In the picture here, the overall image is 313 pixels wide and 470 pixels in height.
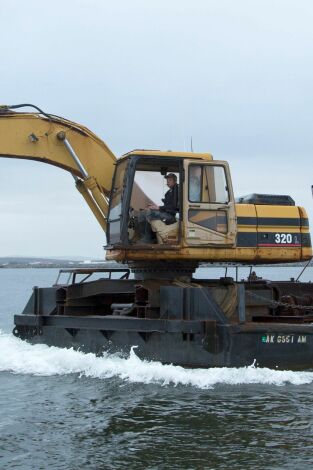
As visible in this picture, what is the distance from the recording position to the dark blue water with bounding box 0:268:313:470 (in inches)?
333

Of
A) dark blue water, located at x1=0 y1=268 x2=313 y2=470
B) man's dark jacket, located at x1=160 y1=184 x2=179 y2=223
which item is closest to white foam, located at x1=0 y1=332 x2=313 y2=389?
dark blue water, located at x1=0 y1=268 x2=313 y2=470

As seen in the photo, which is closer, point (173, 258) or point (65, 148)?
point (173, 258)

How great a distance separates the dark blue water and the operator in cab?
6.82 feet

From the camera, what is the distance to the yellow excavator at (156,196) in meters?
13.0

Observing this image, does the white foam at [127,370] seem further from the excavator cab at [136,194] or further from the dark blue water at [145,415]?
the excavator cab at [136,194]

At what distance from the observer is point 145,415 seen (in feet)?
33.7

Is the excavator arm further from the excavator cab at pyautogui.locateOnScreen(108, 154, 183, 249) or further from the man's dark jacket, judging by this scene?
the man's dark jacket

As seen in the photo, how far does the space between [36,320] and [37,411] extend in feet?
13.1

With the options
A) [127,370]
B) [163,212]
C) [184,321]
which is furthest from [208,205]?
[127,370]

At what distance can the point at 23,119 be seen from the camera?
46.4ft

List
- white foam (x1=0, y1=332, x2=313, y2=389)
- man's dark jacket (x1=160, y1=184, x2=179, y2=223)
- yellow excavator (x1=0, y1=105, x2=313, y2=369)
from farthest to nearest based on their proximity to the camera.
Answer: man's dark jacket (x1=160, y1=184, x2=179, y2=223) < yellow excavator (x1=0, y1=105, x2=313, y2=369) < white foam (x1=0, y1=332, x2=313, y2=389)

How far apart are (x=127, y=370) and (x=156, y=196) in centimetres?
308

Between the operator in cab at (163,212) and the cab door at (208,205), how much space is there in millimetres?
243

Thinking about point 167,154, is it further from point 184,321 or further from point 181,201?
point 184,321
